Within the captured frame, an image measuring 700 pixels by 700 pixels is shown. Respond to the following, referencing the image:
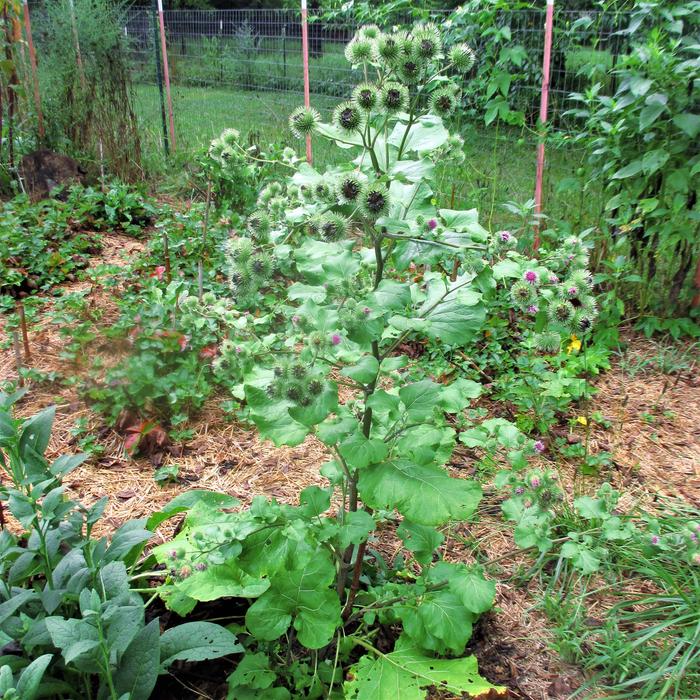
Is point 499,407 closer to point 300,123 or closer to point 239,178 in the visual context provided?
point 300,123

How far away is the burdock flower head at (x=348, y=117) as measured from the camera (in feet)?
5.00

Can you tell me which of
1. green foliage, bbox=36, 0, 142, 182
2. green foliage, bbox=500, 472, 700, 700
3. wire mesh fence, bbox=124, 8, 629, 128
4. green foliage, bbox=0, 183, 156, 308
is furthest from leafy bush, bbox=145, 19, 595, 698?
green foliage, bbox=36, 0, 142, 182

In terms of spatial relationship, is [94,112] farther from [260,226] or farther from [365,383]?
[365,383]

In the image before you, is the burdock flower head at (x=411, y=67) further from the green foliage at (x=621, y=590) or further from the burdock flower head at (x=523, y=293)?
the green foliage at (x=621, y=590)

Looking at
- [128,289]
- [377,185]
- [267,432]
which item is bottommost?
[128,289]

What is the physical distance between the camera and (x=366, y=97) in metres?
1.51

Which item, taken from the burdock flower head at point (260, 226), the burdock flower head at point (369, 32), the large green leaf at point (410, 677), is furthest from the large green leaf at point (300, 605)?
the burdock flower head at point (369, 32)

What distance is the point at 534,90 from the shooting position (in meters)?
5.24

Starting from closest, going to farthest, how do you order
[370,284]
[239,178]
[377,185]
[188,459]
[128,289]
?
[377,185], [370,284], [188,459], [128,289], [239,178]

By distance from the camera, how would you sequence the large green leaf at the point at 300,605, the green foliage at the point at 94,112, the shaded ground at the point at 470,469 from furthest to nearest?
1. the green foliage at the point at 94,112
2. the shaded ground at the point at 470,469
3. the large green leaf at the point at 300,605

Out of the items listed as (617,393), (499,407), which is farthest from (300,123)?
(617,393)

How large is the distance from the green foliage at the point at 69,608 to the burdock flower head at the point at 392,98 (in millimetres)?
1260

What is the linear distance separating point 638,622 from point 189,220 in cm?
431

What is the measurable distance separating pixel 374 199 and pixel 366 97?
0.25 metres
